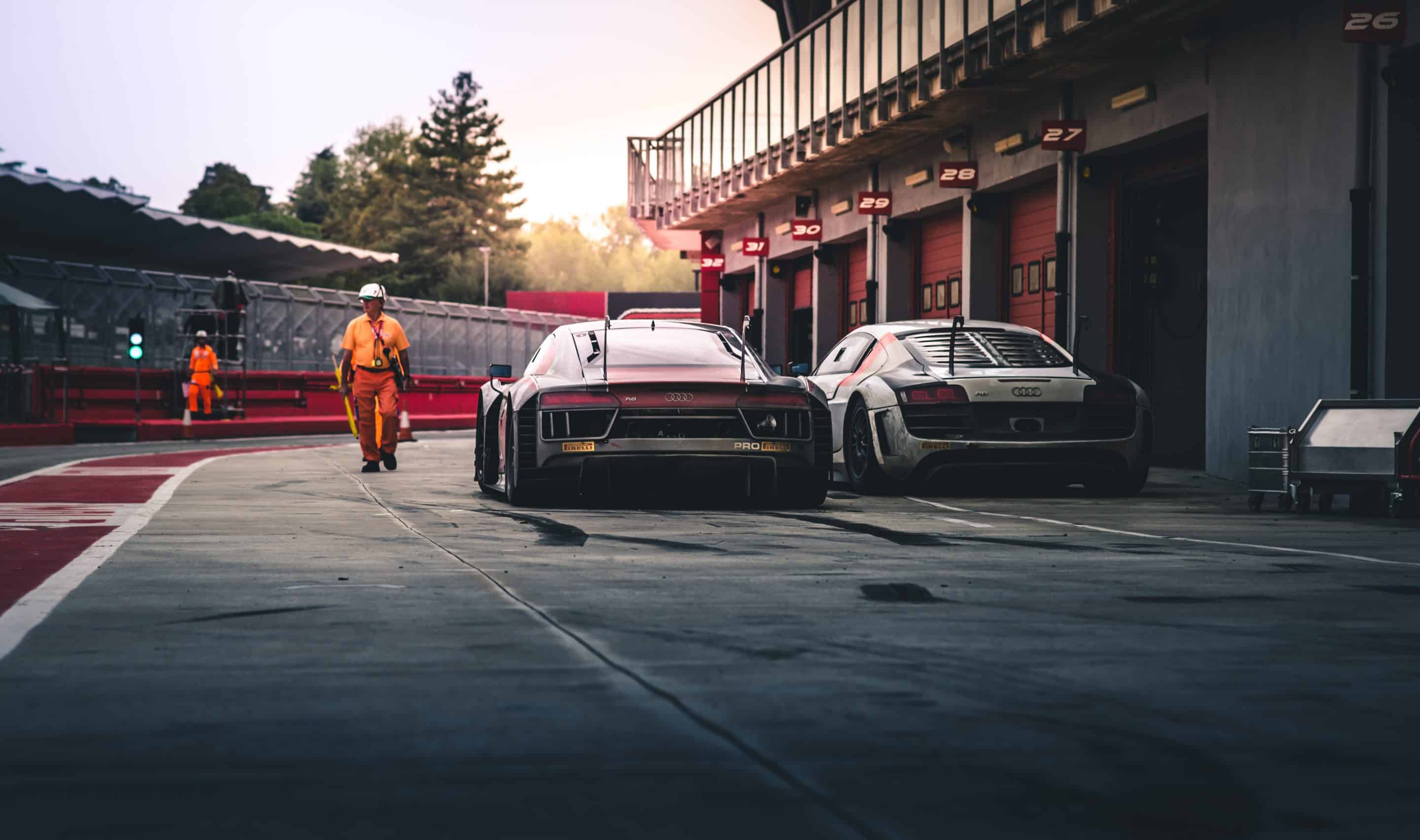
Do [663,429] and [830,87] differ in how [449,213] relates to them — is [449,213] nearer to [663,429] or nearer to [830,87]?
[830,87]

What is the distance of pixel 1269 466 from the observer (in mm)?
12719

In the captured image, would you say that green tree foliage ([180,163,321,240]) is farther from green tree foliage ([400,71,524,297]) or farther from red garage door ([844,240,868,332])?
red garage door ([844,240,868,332])

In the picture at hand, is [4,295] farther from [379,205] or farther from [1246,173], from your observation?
[379,205]

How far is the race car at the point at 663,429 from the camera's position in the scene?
11.7m

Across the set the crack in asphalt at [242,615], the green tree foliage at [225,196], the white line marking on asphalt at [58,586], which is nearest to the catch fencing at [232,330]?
the white line marking on asphalt at [58,586]

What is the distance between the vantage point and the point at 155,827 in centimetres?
338

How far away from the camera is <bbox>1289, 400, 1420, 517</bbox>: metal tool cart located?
11734 mm

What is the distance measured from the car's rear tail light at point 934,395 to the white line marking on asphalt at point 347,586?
6.89 metres

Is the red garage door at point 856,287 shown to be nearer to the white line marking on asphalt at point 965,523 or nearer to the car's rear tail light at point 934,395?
the car's rear tail light at point 934,395

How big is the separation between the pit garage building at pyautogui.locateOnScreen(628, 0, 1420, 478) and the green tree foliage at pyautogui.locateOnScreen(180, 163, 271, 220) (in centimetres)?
11743

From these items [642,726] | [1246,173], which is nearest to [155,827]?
[642,726]

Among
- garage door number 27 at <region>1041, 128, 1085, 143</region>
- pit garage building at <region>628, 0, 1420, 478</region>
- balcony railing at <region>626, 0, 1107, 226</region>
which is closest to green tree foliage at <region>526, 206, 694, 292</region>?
balcony railing at <region>626, 0, 1107, 226</region>

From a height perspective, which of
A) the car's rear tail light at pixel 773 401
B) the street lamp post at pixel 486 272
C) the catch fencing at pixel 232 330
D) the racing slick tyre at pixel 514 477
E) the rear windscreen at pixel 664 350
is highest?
the street lamp post at pixel 486 272

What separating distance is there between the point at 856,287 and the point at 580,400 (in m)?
23.2
